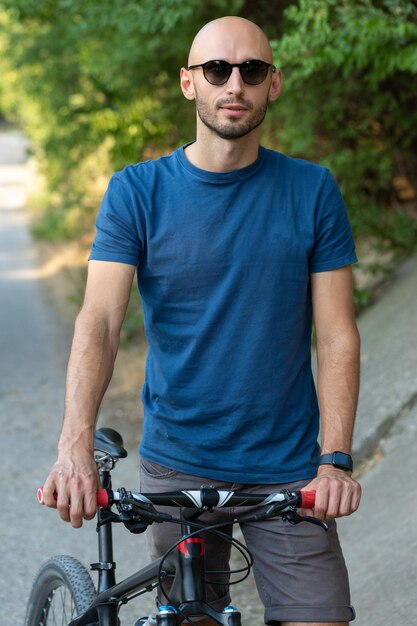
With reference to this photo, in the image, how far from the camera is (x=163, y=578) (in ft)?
8.93

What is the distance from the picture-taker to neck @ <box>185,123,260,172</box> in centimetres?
300

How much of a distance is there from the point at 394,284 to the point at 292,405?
Result: 5.87 meters

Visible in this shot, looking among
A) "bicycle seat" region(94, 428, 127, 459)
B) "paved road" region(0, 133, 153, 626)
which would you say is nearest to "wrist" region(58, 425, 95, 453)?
"bicycle seat" region(94, 428, 127, 459)

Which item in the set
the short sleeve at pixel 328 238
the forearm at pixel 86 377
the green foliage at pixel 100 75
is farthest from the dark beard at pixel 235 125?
the green foliage at pixel 100 75

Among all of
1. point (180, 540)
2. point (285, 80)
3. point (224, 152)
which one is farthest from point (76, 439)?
point (285, 80)

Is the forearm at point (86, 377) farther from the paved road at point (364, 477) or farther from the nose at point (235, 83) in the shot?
the paved road at point (364, 477)

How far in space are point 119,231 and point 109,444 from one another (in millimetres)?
579

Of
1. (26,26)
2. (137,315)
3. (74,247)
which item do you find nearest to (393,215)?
(137,315)

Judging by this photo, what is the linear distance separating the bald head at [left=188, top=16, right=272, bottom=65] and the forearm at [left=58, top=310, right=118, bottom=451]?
76 cm

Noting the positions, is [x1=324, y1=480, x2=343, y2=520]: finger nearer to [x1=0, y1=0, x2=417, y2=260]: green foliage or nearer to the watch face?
the watch face

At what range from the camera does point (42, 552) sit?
571 centimetres

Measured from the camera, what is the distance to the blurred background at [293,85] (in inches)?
240

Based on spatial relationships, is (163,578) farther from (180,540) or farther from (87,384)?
(87,384)

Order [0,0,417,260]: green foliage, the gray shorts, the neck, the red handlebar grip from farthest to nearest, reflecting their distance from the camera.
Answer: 1. [0,0,417,260]: green foliage
2. the neck
3. the gray shorts
4. the red handlebar grip
